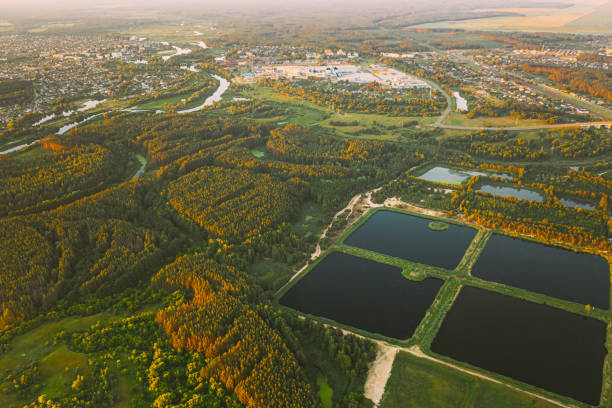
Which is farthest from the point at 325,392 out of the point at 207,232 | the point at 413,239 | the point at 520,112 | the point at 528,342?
the point at 520,112

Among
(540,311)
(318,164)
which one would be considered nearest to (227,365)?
(540,311)

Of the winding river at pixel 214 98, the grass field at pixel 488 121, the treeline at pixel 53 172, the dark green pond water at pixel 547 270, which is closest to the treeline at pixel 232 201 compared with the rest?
the treeline at pixel 53 172

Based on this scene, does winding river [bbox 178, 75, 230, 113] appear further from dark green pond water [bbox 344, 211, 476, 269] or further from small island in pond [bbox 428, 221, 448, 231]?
small island in pond [bbox 428, 221, 448, 231]

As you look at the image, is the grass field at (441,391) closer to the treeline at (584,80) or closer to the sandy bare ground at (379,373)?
the sandy bare ground at (379,373)

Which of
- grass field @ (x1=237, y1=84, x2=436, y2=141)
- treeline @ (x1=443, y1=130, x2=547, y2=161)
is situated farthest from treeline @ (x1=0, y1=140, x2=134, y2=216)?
treeline @ (x1=443, y1=130, x2=547, y2=161)

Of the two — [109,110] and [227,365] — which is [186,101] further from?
[227,365]

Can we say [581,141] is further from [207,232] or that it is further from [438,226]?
→ [207,232]
